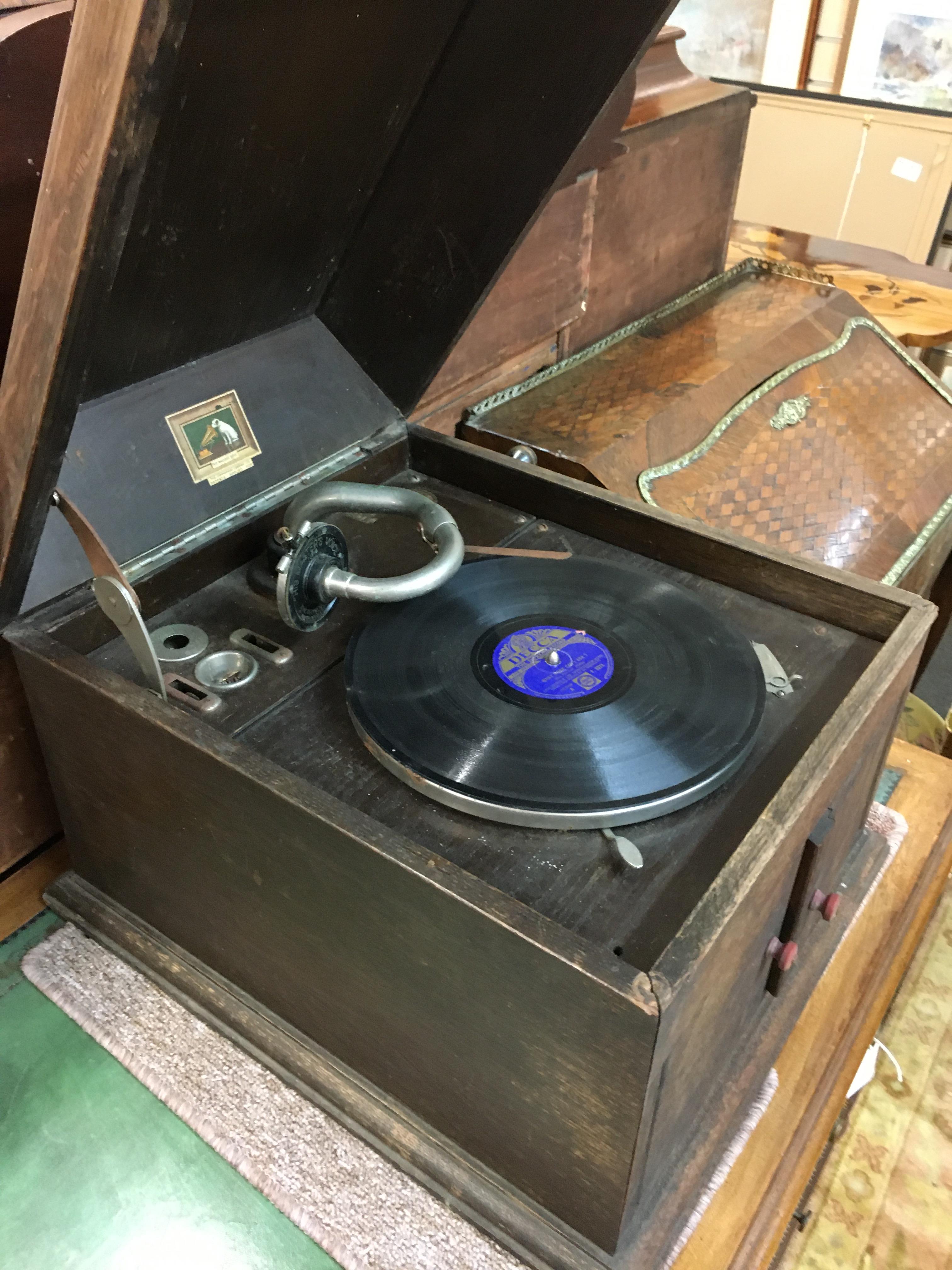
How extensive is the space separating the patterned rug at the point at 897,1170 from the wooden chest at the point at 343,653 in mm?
356

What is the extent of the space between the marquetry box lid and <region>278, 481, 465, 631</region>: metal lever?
1.50 ft

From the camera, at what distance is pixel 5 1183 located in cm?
98

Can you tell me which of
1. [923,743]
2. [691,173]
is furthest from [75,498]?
[923,743]

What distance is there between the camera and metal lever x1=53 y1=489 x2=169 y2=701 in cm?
94

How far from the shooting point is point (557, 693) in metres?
1.03

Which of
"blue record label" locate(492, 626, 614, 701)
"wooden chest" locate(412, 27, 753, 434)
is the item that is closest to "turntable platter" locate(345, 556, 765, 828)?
"blue record label" locate(492, 626, 614, 701)

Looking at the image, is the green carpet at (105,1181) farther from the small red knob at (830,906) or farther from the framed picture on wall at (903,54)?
the framed picture on wall at (903,54)

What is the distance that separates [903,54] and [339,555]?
4493mm

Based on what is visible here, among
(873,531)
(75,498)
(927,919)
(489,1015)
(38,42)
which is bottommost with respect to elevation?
(927,919)

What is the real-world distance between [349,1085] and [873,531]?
1.29 meters

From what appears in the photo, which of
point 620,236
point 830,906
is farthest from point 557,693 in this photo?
point 620,236

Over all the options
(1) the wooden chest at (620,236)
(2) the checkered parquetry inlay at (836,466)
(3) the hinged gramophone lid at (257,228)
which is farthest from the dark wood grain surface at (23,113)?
(2) the checkered parquetry inlay at (836,466)

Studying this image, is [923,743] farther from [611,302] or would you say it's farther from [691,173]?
[691,173]

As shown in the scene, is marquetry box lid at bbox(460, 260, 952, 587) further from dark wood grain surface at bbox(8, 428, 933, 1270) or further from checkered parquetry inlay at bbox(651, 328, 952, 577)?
dark wood grain surface at bbox(8, 428, 933, 1270)
